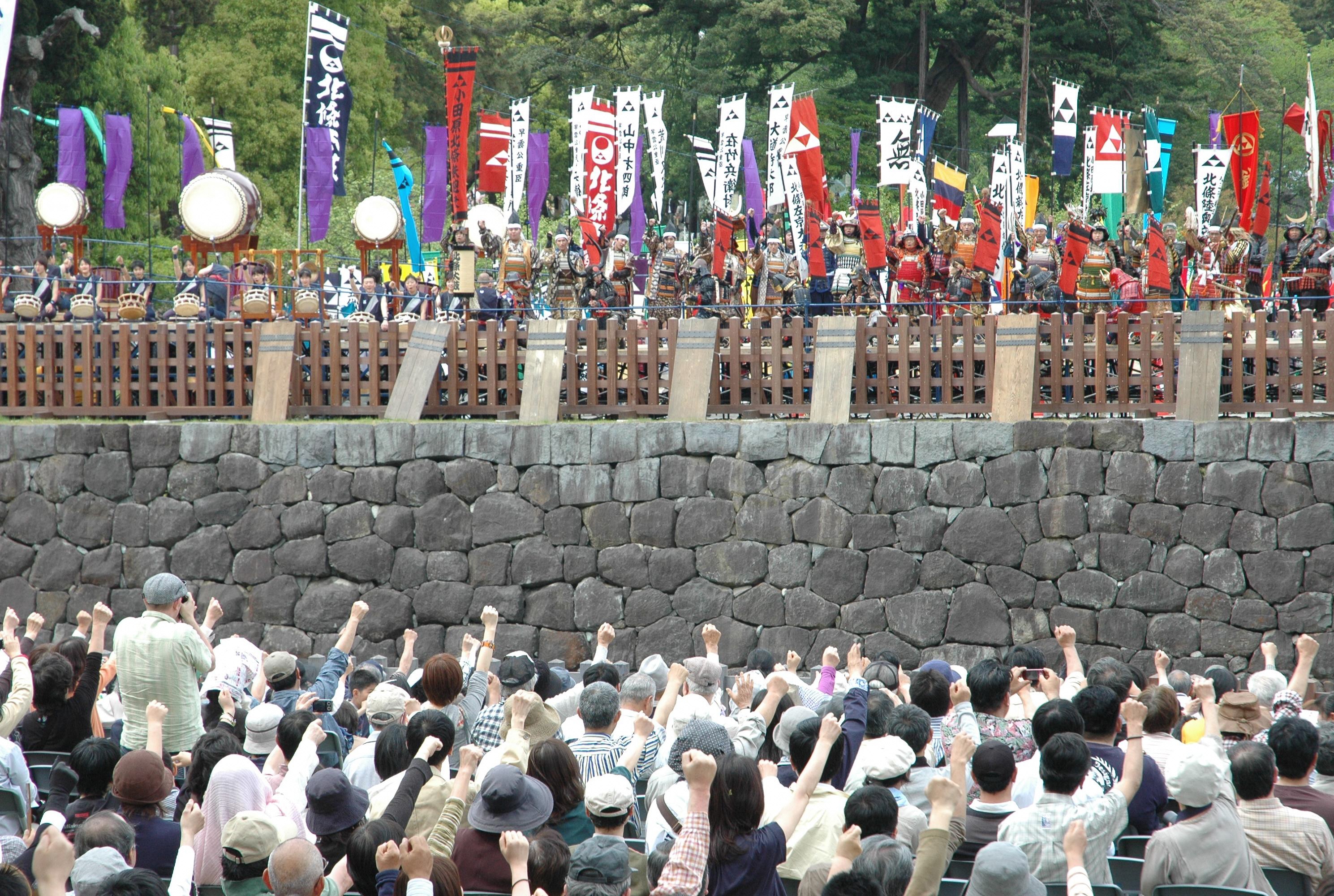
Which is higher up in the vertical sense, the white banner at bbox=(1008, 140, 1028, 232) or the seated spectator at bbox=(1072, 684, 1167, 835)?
the white banner at bbox=(1008, 140, 1028, 232)

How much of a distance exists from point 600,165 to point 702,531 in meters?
7.24

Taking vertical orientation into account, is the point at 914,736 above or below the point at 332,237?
below

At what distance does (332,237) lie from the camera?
30.9 m

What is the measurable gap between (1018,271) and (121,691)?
11843 mm

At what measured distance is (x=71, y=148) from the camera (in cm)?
1903

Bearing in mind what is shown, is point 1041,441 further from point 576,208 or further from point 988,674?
point 576,208

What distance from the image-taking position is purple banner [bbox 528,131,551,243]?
61.5 ft

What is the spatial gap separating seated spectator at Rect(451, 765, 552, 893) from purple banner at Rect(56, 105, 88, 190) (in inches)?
698

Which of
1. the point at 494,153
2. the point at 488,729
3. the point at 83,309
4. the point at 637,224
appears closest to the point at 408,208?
the point at 494,153

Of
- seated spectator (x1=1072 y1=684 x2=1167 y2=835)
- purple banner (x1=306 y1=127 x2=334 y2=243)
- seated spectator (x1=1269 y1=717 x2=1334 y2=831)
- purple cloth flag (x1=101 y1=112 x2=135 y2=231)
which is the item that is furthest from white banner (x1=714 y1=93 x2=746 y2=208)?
seated spectator (x1=1269 y1=717 x2=1334 y2=831)

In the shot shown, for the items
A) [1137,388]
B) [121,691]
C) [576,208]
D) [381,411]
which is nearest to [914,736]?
[121,691]

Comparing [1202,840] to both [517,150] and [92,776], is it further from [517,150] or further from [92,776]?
[517,150]

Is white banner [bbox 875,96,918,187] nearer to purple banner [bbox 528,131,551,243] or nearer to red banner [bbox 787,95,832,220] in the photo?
red banner [bbox 787,95,832,220]

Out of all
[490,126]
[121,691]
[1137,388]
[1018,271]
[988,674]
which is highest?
[490,126]
